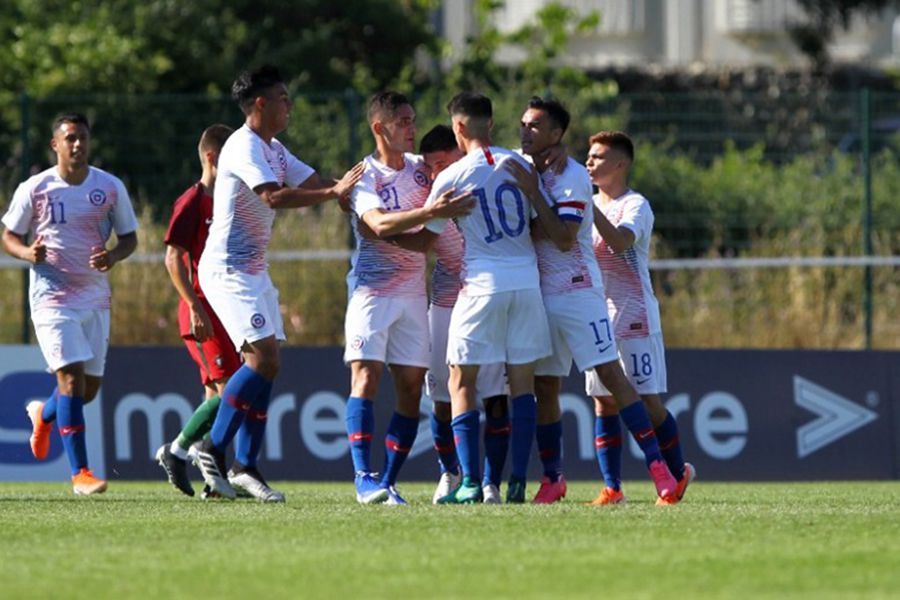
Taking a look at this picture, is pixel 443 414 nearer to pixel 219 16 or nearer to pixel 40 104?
pixel 40 104

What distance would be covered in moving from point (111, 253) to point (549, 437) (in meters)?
3.04

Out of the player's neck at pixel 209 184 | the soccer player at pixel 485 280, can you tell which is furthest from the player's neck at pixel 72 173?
the soccer player at pixel 485 280

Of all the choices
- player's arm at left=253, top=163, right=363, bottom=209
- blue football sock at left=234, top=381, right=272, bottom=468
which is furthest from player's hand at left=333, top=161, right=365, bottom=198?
blue football sock at left=234, top=381, right=272, bottom=468

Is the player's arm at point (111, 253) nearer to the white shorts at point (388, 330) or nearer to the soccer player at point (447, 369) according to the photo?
the white shorts at point (388, 330)

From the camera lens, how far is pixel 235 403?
10.7m

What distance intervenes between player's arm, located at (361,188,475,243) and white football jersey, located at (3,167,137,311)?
9.04 feet

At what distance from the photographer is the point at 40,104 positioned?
63.4 ft

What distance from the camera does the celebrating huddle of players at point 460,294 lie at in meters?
10.3

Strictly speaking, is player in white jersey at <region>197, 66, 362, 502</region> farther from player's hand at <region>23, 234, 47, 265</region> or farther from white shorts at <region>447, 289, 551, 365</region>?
player's hand at <region>23, 234, 47, 265</region>

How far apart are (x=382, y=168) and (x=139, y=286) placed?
9.01 meters

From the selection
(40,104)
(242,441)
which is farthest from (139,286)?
(242,441)

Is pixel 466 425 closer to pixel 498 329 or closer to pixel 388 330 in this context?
pixel 498 329

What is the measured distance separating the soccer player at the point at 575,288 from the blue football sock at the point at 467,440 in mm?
608

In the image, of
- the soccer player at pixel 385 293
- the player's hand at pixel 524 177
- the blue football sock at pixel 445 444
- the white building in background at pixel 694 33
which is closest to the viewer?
the player's hand at pixel 524 177
